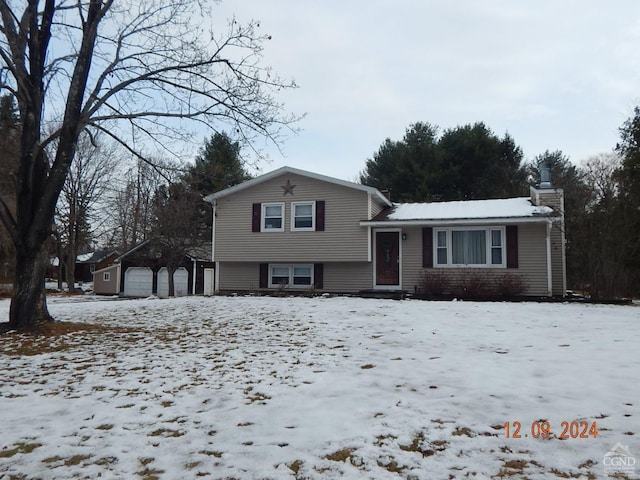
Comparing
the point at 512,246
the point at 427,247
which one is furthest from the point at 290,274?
the point at 512,246

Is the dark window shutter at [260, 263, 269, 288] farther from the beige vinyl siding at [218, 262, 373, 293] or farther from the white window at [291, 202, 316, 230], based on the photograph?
the white window at [291, 202, 316, 230]

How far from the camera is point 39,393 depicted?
4598 mm

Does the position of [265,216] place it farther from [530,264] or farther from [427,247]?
Answer: [530,264]

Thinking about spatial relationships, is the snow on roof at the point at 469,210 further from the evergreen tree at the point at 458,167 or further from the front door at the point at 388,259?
the evergreen tree at the point at 458,167

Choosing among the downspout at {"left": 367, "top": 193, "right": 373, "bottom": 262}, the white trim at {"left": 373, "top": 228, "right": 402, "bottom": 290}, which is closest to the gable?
the downspout at {"left": 367, "top": 193, "right": 373, "bottom": 262}

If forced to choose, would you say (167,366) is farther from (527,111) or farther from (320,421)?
(527,111)

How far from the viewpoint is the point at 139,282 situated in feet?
93.7

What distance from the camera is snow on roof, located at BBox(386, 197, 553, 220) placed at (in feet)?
49.7

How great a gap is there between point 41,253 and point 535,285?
14.1 metres

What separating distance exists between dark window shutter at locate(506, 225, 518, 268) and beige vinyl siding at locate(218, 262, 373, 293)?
4.93 metres

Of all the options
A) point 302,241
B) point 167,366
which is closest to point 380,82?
point 302,241

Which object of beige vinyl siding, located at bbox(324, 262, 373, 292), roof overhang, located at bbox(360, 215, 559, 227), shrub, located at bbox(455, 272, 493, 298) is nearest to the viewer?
roof overhang, located at bbox(360, 215, 559, 227)

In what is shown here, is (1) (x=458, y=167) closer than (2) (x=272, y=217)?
No

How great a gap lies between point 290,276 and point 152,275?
14014 mm
